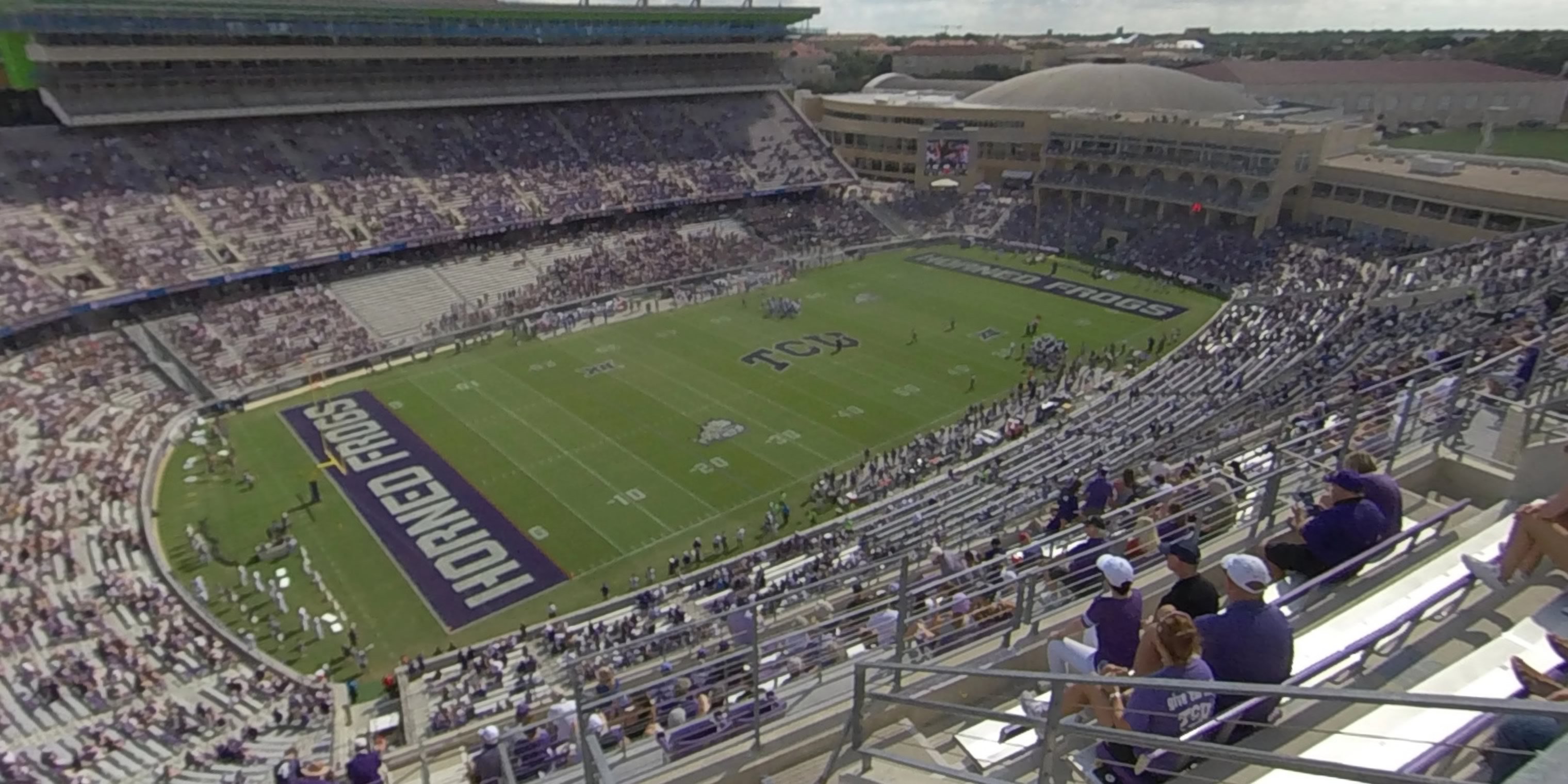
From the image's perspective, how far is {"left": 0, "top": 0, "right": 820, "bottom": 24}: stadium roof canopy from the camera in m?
35.3

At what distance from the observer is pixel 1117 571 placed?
579cm

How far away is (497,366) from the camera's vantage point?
3428 centimetres

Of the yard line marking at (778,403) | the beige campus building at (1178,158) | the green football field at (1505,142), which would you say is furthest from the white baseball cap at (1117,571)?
the green football field at (1505,142)

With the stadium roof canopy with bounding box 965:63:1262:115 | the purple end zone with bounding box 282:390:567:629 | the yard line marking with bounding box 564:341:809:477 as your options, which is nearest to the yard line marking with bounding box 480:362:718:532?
the yard line marking with bounding box 564:341:809:477

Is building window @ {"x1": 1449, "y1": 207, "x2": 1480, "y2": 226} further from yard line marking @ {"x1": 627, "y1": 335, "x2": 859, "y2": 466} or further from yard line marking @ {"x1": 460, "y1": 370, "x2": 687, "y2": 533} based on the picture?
yard line marking @ {"x1": 460, "y1": 370, "x2": 687, "y2": 533}

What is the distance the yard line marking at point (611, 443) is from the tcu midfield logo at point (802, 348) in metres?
7.32

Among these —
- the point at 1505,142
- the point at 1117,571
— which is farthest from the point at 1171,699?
the point at 1505,142

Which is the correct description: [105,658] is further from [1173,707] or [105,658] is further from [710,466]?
[1173,707]

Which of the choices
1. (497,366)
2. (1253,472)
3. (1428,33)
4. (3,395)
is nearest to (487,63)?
(497,366)

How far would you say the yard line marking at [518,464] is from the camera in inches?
911

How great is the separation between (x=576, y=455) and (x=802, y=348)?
11.7 metres

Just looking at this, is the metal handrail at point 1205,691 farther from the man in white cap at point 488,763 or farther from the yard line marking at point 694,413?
the yard line marking at point 694,413

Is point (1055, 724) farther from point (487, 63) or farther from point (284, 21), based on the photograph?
point (487, 63)

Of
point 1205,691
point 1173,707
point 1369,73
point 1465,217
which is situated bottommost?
point 1465,217
